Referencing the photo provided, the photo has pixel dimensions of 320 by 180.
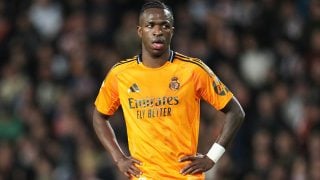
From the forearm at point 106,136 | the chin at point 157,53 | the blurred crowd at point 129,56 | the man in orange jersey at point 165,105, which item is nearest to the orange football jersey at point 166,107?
the man in orange jersey at point 165,105

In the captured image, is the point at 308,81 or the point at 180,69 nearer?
the point at 180,69

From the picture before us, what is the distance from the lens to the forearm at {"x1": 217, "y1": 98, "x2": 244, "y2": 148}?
319 inches

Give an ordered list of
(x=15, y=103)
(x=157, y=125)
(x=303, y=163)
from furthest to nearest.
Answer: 1. (x=15, y=103)
2. (x=303, y=163)
3. (x=157, y=125)

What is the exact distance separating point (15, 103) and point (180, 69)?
24.8ft

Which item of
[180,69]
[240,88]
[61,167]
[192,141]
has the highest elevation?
[180,69]

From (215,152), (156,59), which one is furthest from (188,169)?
(156,59)

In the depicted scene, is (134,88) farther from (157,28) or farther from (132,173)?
(132,173)

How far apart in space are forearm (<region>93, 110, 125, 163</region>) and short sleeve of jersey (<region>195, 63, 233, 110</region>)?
0.85 m

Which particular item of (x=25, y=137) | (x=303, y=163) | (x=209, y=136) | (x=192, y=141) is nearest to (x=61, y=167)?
(x=25, y=137)

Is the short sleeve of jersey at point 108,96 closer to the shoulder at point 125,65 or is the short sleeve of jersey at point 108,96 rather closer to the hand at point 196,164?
the shoulder at point 125,65

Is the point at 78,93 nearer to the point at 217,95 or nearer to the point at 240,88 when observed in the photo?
the point at 240,88

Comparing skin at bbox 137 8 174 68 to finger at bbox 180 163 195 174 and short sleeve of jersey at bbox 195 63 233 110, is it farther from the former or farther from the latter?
finger at bbox 180 163 195 174

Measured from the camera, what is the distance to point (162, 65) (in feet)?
26.5

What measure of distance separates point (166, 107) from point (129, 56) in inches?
291
